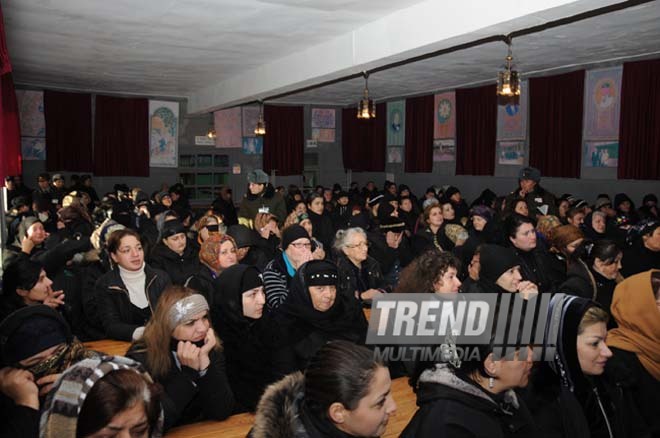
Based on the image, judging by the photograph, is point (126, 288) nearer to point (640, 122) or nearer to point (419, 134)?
point (640, 122)

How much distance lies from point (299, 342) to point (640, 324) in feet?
6.50

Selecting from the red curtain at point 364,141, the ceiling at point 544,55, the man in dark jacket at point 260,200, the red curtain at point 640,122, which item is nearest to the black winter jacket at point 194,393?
the ceiling at point 544,55

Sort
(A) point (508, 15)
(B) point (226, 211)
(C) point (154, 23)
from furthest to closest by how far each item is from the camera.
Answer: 1. (B) point (226, 211)
2. (C) point (154, 23)
3. (A) point (508, 15)

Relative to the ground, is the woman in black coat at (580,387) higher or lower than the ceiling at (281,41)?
lower

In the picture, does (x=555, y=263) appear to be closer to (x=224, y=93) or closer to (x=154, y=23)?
(x=154, y=23)

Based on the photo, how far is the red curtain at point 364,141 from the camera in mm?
17531

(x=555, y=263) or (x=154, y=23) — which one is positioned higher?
(x=154, y=23)

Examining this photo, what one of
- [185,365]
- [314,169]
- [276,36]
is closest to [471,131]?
[314,169]

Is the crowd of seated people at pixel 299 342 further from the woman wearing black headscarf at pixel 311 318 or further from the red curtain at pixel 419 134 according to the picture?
the red curtain at pixel 419 134

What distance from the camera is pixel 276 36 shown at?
728 cm

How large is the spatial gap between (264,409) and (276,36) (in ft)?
21.1

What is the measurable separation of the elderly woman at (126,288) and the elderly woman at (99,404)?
6.37 feet

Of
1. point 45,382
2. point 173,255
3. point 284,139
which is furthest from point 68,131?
point 45,382

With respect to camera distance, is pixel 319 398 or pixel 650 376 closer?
pixel 319 398
